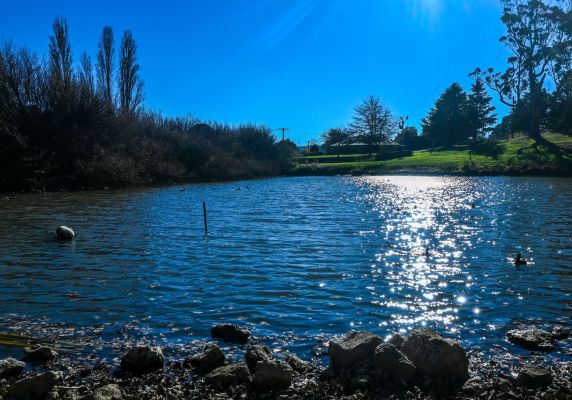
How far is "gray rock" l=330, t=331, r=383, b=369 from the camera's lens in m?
6.29

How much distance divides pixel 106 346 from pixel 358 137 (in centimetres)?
10991

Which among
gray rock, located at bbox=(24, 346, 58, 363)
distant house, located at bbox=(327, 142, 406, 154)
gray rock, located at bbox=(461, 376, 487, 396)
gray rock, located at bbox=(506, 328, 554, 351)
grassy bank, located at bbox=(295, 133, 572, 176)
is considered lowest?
gray rock, located at bbox=(461, 376, 487, 396)

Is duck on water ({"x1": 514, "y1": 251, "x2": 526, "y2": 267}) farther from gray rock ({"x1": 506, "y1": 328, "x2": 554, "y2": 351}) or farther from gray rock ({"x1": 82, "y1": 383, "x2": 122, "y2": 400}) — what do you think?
gray rock ({"x1": 82, "y1": 383, "x2": 122, "y2": 400})

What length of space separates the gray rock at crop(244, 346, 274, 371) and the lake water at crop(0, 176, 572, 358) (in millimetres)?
769

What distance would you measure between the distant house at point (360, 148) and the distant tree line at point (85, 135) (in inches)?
1904

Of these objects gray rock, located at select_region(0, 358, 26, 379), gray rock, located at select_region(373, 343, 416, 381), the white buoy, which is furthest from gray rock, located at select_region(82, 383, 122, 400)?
the white buoy

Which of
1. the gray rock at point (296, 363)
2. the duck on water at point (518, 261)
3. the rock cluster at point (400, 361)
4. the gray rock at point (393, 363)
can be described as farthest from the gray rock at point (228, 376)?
the duck on water at point (518, 261)

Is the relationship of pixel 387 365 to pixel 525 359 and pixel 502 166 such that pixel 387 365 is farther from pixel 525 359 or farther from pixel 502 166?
pixel 502 166

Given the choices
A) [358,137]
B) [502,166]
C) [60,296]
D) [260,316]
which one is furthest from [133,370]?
[358,137]

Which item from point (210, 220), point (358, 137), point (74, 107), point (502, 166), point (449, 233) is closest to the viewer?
point (449, 233)

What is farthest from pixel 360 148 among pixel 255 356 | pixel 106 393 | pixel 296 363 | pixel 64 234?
pixel 106 393

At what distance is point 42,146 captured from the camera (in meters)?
45.2

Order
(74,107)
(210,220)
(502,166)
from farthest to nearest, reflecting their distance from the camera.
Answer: (502,166) → (74,107) → (210,220)

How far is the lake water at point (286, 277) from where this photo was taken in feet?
27.3
